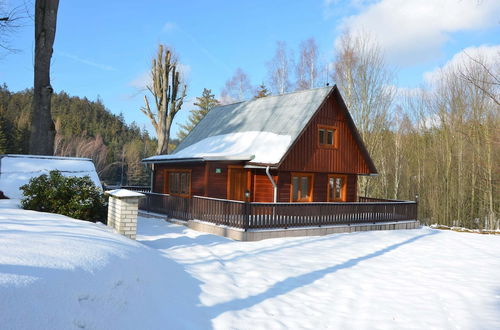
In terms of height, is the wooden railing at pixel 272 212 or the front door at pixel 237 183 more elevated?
the front door at pixel 237 183

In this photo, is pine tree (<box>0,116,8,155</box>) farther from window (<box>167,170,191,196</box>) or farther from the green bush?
the green bush

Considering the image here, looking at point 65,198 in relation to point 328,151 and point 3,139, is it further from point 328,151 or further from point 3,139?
point 3,139

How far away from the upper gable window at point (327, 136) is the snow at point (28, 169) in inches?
403

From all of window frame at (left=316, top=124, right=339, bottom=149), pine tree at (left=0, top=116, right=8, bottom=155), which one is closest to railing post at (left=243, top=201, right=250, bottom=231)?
window frame at (left=316, top=124, right=339, bottom=149)

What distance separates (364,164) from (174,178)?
10.3m

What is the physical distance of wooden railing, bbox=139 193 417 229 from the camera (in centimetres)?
1259

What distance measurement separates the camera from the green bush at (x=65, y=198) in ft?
33.4

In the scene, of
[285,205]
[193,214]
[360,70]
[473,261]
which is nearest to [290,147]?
[285,205]

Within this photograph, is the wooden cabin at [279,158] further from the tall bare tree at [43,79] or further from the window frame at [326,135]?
the tall bare tree at [43,79]

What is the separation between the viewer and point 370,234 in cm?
1500

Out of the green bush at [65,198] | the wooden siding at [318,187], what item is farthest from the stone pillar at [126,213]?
the wooden siding at [318,187]

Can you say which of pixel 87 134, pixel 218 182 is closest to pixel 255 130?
pixel 218 182

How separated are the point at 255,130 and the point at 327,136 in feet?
12.0

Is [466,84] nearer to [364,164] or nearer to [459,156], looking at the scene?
[459,156]
